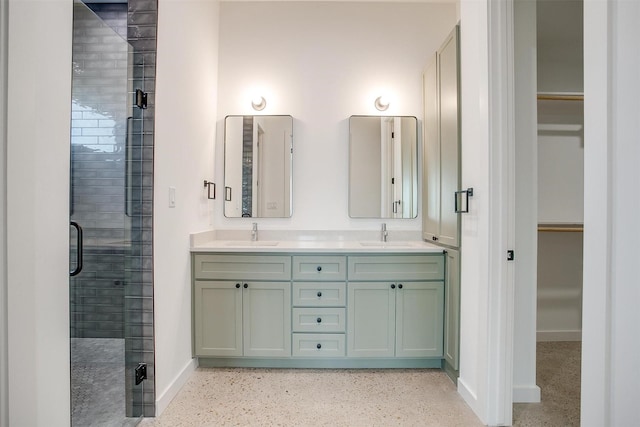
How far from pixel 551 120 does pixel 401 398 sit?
2649 millimetres

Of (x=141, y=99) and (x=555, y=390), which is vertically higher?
(x=141, y=99)

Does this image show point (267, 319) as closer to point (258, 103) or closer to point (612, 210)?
point (258, 103)

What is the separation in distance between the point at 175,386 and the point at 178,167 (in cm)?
138

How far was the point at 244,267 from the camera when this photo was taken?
2.23m

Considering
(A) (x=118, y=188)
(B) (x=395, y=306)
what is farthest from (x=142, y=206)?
(B) (x=395, y=306)

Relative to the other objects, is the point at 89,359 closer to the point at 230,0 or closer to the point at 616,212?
the point at 616,212

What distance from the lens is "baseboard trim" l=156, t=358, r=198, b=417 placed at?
5.70 ft

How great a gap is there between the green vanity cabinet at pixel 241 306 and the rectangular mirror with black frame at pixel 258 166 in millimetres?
633

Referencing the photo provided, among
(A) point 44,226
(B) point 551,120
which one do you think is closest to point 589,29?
(A) point 44,226

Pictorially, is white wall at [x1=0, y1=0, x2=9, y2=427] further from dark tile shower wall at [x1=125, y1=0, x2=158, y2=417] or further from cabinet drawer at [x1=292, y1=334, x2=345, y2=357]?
cabinet drawer at [x1=292, y1=334, x2=345, y2=357]

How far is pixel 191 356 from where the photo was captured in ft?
7.23

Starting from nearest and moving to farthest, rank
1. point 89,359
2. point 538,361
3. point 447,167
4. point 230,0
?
point 89,359 → point 447,167 → point 538,361 → point 230,0

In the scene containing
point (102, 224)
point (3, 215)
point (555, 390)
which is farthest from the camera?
point (555, 390)

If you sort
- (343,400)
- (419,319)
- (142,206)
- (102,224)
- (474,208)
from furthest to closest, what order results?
(419,319), (343,400), (474,208), (142,206), (102,224)
